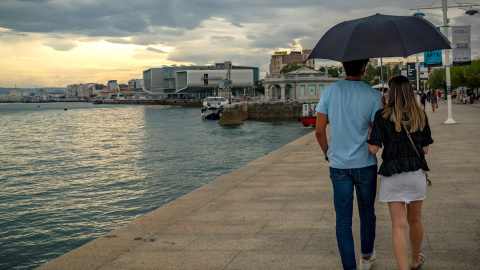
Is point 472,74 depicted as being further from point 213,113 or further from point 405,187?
point 405,187

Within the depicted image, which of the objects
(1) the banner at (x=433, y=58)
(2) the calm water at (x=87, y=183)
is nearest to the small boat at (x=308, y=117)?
(2) the calm water at (x=87, y=183)

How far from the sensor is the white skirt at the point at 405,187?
14.8 ft

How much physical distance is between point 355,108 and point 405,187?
31.6 inches

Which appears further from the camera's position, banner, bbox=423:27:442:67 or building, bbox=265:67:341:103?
building, bbox=265:67:341:103

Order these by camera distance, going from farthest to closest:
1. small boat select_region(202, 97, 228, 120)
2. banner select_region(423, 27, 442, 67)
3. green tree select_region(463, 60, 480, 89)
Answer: small boat select_region(202, 97, 228, 120) < green tree select_region(463, 60, 480, 89) < banner select_region(423, 27, 442, 67)

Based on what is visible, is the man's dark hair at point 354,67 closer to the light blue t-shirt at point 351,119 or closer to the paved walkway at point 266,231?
the light blue t-shirt at point 351,119

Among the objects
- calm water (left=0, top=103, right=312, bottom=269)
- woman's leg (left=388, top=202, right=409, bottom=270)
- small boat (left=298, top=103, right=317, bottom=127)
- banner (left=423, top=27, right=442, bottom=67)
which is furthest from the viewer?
small boat (left=298, top=103, right=317, bottom=127)

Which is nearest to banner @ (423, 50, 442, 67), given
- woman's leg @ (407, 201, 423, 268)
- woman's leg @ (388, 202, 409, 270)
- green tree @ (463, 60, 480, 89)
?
woman's leg @ (407, 201, 423, 268)

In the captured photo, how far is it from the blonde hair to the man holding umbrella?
0.80ft

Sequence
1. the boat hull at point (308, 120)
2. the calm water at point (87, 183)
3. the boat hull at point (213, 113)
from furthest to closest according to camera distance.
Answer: the boat hull at point (213, 113) < the boat hull at point (308, 120) < the calm water at point (87, 183)

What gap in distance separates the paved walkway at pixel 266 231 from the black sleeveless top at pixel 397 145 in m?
1.21

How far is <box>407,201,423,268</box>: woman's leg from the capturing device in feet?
15.4

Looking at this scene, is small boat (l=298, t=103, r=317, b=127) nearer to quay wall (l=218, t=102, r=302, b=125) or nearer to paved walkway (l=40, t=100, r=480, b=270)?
quay wall (l=218, t=102, r=302, b=125)

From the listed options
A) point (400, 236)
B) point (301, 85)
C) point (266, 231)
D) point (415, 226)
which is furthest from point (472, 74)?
point (400, 236)
